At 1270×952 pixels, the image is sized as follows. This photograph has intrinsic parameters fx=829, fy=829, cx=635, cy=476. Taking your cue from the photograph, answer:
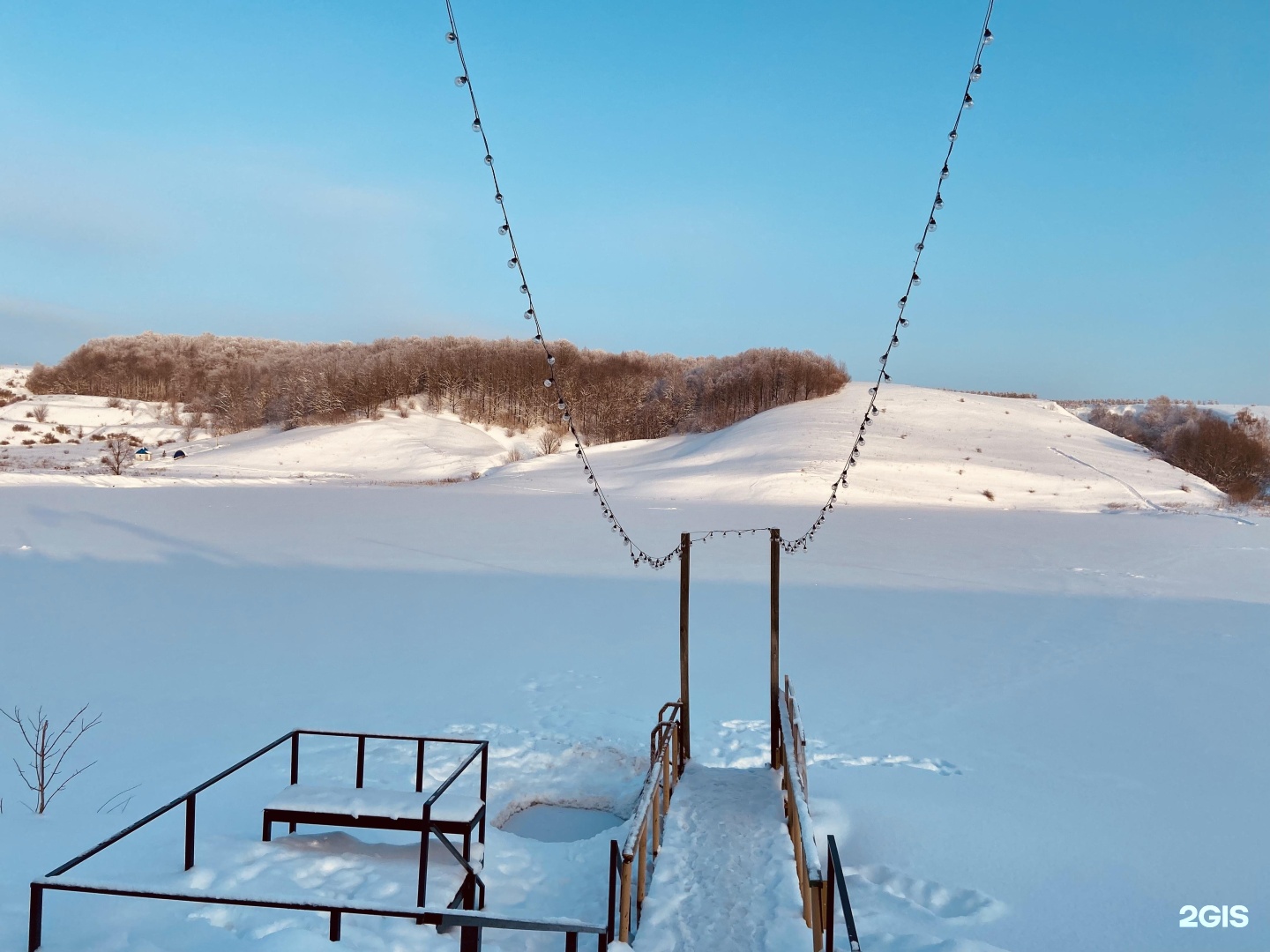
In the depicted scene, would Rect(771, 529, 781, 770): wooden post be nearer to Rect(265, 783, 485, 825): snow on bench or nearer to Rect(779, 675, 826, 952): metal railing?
Rect(779, 675, 826, 952): metal railing

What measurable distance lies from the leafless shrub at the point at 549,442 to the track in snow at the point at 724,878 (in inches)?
1989

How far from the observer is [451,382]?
70500mm

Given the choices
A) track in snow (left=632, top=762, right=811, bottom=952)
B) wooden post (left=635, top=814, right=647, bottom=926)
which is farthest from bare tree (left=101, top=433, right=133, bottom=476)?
wooden post (left=635, top=814, right=647, bottom=926)

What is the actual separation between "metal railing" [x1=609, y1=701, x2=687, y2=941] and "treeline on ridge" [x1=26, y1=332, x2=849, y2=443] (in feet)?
166

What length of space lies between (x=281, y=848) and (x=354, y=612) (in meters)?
8.30

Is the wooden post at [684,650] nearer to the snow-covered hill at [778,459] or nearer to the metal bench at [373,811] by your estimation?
the metal bench at [373,811]

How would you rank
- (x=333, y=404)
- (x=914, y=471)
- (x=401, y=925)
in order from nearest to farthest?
(x=401, y=925) → (x=914, y=471) → (x=333, y=404)

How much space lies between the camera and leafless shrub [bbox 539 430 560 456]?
194ft

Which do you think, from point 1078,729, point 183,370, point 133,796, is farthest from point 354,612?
point 183,370

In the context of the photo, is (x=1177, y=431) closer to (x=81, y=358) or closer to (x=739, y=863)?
(x=739, y=863)

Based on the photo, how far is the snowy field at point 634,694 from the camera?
5445 millimetres

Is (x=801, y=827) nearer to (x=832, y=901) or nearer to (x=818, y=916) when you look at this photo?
(x=818, y=916)

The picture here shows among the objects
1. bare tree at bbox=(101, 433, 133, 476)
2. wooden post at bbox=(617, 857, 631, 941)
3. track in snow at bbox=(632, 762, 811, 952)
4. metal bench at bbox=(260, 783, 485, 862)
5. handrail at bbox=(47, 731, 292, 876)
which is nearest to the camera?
handrail at bbox=(47, 731, 292, 876)

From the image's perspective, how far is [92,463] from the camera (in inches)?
1663
